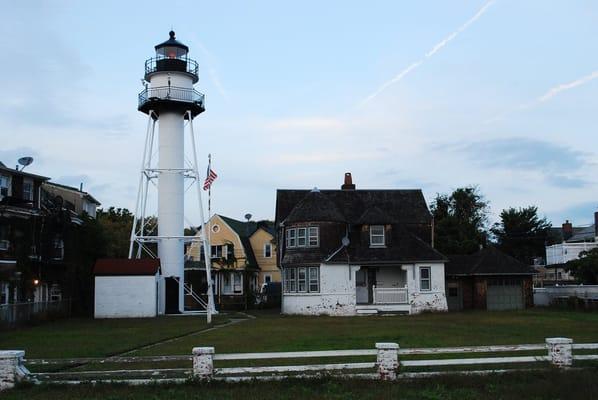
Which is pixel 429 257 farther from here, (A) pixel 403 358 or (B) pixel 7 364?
(B) pixel 7 364

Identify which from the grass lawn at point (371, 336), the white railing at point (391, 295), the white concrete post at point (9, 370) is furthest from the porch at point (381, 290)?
the white concrete post at point (9, 370)

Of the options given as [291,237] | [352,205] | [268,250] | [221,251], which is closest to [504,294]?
[352,205]

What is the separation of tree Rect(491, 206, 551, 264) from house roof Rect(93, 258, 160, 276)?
57.6 meters

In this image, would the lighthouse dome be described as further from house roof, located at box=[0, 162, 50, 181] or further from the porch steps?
the porch steps

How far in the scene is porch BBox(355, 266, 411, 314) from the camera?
4359cm

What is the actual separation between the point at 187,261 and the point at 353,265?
2185cm

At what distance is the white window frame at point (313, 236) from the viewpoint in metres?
45.0

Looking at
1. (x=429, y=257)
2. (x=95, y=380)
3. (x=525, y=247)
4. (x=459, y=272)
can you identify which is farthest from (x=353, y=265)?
(x=525, y=247)

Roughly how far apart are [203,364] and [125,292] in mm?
30681

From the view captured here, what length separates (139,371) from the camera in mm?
16125

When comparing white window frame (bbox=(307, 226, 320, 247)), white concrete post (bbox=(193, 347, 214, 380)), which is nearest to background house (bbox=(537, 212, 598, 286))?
white window frame (bbox=(307, 226, 320, 247))

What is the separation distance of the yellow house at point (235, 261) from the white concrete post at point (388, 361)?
1641 inches

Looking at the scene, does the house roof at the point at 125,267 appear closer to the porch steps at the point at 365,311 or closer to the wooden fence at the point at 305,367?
the porch steps at the point at 365,311

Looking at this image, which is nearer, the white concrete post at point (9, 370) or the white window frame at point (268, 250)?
the white concrete post at point (9, 370)
